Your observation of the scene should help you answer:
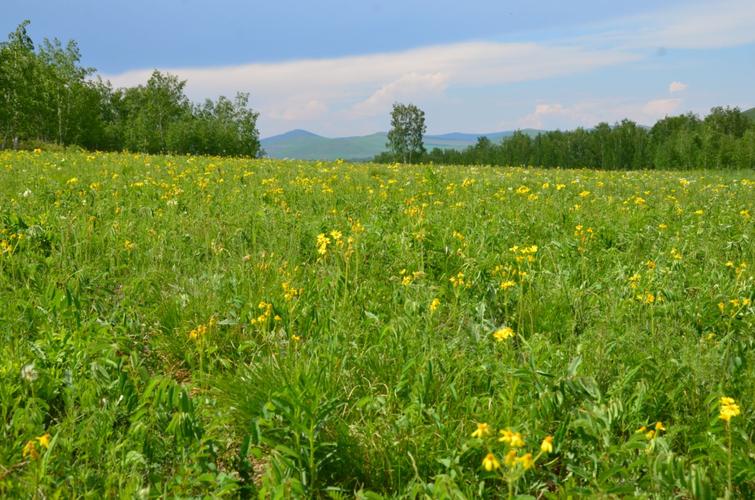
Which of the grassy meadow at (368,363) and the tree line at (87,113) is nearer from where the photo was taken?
the grassy meadow at (368,363)

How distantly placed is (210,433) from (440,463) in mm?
1153

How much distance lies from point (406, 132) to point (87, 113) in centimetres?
9794

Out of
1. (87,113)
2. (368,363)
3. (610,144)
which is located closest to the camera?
→ (368,363)

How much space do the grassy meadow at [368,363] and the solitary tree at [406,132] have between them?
491 ft

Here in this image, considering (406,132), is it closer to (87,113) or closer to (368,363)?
(87,113)

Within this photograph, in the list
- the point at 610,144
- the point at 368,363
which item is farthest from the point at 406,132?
the point at 368,363

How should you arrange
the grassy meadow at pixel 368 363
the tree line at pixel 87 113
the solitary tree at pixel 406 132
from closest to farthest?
the grassy meadow at pixel 368 363, the tree line at pixel 87 113, the solitary tree at pixel 406 132

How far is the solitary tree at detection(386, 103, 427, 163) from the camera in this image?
155 m

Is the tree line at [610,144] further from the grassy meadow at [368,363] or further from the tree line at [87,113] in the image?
the grassy meadow at [368,363]

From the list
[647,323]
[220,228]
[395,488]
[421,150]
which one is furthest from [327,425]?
[421,150]

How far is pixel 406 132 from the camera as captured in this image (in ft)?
514

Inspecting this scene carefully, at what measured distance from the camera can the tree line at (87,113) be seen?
55.8 m

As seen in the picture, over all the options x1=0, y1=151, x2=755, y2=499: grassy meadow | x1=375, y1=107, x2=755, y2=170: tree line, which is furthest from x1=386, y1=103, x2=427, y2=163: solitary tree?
x1=0, y1=151, x2=755, y2=499: grassy meadow

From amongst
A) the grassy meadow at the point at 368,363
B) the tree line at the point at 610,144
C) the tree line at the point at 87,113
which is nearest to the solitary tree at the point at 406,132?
the tree line at the point at 610,144
